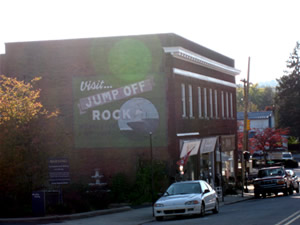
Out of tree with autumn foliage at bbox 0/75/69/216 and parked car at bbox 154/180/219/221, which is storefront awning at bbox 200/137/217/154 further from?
parked car at bbox 154/180/219/221

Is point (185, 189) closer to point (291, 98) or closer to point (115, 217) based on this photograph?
point (115, 217)

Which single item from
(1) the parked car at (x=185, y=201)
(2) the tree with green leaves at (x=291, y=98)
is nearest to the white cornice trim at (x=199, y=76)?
(1) the parked car at (x=185, y=201)

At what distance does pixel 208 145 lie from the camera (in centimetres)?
4103

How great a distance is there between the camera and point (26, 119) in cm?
2438

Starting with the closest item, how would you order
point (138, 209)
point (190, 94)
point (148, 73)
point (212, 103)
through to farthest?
point (138, 209)
point (148, 73)
point (190, 94)
point (212, 103)

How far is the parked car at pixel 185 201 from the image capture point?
21375 millimetres

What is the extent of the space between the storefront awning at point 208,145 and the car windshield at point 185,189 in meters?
16.6

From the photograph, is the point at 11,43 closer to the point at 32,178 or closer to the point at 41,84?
the point at 41,84

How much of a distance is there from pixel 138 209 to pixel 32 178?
5.66m

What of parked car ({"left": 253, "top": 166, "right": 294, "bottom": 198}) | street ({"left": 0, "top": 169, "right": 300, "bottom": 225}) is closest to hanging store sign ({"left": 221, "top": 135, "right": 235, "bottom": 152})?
parked car ({"left": 253, "top": 166, "right": 294, "bottom": 198})

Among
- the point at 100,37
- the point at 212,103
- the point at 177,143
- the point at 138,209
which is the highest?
the point at 100,37

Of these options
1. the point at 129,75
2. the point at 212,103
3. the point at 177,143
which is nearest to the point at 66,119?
the point at 129,75

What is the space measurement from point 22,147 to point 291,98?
82.0 m

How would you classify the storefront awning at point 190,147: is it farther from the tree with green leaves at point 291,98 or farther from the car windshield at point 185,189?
the tree with green leaves at point 291,98
